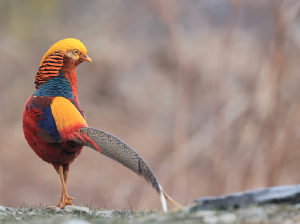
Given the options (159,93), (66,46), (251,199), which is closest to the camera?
(251,199)

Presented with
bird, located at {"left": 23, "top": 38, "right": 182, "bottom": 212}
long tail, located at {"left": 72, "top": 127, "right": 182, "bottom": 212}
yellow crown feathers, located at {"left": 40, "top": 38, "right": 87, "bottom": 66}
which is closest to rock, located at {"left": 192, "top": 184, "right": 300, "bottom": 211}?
long tail, located at {"left": 72, "top": 127, "right": 182, "bottom": 212}

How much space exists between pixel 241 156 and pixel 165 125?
12.0 feet

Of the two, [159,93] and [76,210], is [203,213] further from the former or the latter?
[159,93]

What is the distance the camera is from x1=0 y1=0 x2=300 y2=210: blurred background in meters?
9.50

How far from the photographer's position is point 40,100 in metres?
3.32

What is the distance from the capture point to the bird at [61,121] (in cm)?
290

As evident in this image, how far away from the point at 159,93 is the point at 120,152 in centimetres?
1032

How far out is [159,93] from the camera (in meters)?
13.0

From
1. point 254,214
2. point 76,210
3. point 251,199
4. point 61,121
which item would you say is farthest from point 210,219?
point 61,121

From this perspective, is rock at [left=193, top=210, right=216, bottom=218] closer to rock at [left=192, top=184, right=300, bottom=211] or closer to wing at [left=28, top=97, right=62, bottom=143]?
rock at [left=192, top=184, right=300, bottom=211]

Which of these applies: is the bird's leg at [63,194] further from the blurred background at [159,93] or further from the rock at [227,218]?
the blurred background at [159,93]

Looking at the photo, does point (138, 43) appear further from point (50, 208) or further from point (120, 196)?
point (50, 208)

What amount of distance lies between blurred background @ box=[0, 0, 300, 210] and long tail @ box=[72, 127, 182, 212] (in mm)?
6515

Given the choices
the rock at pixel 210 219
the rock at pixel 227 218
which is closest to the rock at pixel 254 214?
the rock at pixel 227 218
